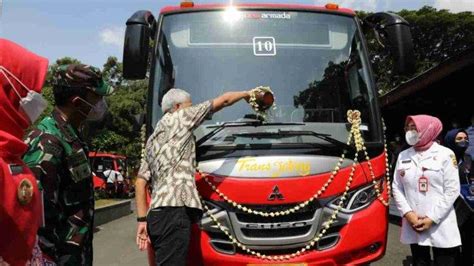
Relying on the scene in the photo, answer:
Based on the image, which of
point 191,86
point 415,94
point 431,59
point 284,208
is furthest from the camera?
point 431,59

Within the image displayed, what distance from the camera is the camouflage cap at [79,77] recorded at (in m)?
2.83

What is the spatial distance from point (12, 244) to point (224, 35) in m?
3.09

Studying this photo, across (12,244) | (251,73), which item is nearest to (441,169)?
(251,73)

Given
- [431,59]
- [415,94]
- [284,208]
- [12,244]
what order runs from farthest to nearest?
[431,59], [415,94], [284,208], [12,244]

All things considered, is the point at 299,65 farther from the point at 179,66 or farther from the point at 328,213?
the point at 328,213

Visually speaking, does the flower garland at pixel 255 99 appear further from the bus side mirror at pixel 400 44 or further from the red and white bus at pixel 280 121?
the bus side mirror at pixel 400 44

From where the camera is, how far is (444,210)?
4.52 metres

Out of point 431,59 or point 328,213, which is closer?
point 328,213

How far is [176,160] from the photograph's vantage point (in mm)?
3664

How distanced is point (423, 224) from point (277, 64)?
1.94m

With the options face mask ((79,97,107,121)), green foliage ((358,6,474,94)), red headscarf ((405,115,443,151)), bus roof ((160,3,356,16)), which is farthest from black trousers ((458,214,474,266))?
green foliage ((358,6,474,94))

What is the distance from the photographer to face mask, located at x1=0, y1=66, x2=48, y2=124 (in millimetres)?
1856

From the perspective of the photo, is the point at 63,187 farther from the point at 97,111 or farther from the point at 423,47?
the point at 423,47

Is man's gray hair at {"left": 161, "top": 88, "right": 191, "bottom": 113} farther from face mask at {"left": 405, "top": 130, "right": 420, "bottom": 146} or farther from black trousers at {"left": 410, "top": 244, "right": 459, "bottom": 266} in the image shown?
black trousers at {"left": 410, "top": 244, "right": 459, "bottom": 266}
